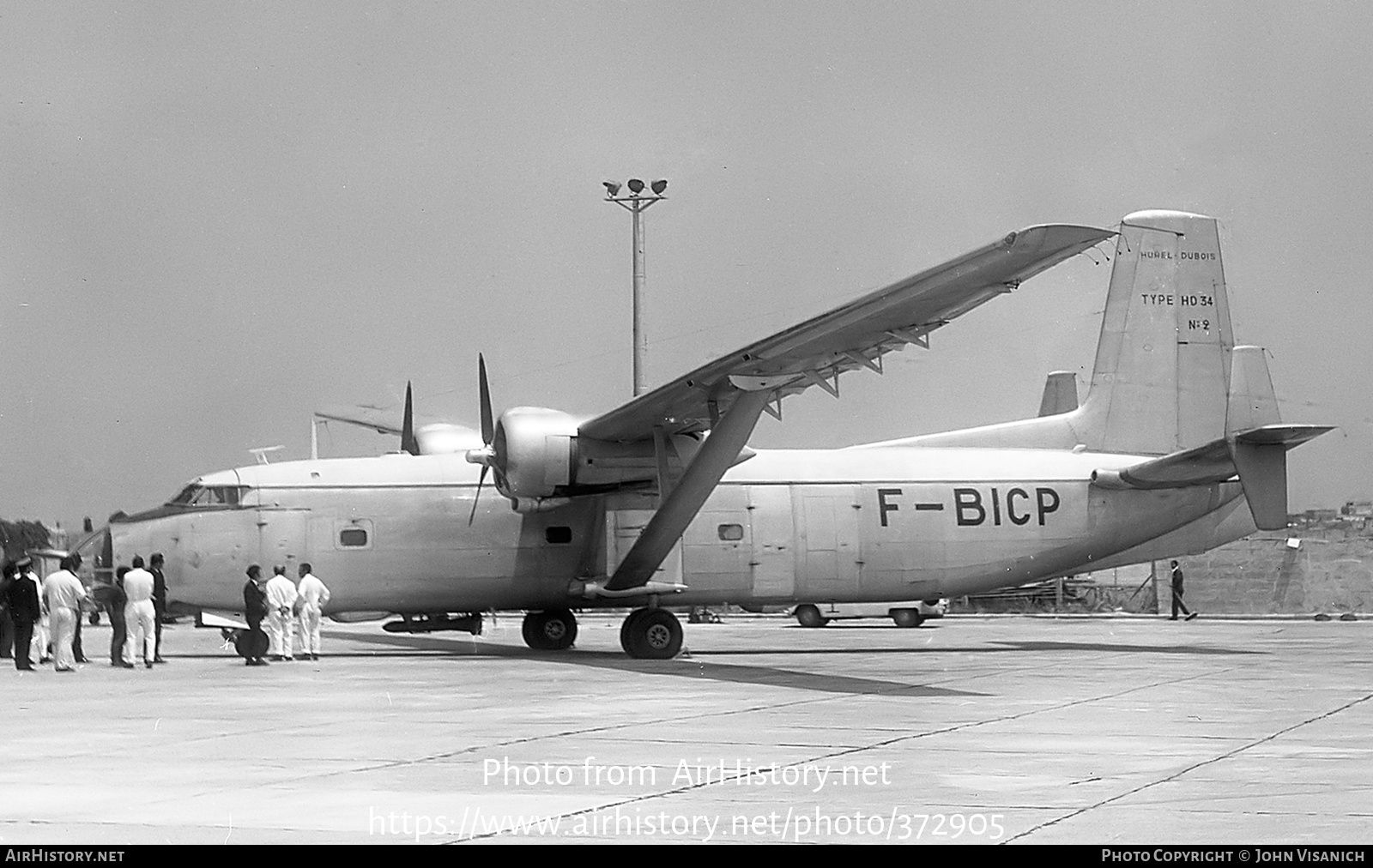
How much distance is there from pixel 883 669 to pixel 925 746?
885cm

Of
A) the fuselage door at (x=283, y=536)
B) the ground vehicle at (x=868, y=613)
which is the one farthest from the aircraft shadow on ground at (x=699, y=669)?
the ground vehicle at (x=868, y=613)

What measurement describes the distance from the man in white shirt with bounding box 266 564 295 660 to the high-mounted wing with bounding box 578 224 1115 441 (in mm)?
4454

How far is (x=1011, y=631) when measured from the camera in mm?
32094

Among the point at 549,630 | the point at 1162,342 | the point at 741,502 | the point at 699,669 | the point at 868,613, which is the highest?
the point at 1162,342

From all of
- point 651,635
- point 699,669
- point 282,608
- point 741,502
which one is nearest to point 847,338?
point 699,669

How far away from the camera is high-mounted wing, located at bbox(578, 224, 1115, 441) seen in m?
15.3

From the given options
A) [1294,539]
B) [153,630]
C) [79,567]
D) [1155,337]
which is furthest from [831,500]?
[1294,539]

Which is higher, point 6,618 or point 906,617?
point 6,618

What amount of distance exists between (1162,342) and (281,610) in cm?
1416

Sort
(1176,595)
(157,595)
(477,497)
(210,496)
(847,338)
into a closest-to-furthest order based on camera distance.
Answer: (847,338) → (157,595) → (210,496) → (477,497) → (1176,595)

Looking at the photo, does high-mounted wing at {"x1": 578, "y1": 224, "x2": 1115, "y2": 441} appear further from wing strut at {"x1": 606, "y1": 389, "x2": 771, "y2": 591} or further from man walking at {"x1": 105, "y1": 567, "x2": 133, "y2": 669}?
man walking at {"x1": 105, "y1": 567, "x2": 133, "y2": 669}

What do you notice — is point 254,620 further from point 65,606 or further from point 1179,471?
point 1179,471

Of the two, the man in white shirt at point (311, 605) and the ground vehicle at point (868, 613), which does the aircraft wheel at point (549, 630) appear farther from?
the ground vehicle at point (868, 613)

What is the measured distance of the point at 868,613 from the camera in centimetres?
3762
